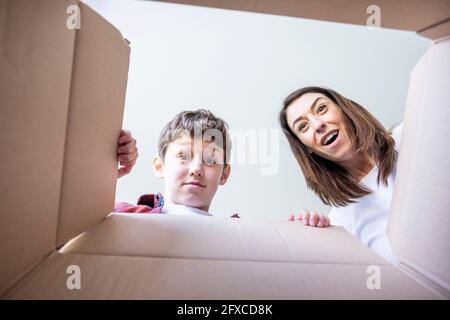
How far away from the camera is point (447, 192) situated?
36 centimetres

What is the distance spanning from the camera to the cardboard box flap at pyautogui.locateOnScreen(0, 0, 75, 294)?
0.93 ft

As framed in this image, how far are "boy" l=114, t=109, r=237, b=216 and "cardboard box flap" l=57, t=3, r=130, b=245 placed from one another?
328 mm

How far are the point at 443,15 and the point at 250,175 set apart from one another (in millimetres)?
1231

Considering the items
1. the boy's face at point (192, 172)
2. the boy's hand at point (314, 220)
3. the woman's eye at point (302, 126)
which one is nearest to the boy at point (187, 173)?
the boy's face at point (192, 172)

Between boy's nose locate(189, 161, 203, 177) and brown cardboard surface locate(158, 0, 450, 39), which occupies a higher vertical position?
brown cardboard surface locate(158, 0, 450, 39)

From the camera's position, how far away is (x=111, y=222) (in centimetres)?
52

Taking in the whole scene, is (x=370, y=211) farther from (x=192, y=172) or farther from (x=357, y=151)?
(x=192, y=172)

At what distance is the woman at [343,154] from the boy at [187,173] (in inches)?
10.6

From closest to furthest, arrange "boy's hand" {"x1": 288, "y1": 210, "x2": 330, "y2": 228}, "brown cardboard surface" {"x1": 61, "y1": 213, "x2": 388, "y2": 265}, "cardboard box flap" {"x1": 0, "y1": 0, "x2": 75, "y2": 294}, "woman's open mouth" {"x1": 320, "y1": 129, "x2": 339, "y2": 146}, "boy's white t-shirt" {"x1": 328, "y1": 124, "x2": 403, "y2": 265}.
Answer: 1. "cardboard box flap" {"x1": 0, "y1": 0, "x2": 75, "y2": 294}
2. "brown cardboard surface" {"x1": 61, "y1": 213, "x2": 388, "y2": 265}
3. "boy's hand" {"x1": 288, "y1": 210, "x2": 330, "y2": 228}
4. "boy's white t-shirt" {"x1": 328, "y1": 124, "x2": 403, "y2": 265}
5. "woman's open mouth" {"x1": 320, "y1": 129, "x2": 339, "y2": 146}

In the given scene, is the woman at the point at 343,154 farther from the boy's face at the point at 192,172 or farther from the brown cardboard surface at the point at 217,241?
the brown cardboard surface at the point at 217,241

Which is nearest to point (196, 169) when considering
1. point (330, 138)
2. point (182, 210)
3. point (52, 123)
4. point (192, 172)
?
point (192, 172)

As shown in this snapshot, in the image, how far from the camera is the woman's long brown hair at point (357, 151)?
101 centimetres

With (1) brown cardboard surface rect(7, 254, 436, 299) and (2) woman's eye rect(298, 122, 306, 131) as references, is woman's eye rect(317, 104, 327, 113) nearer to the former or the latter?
(2) woman's eye rect(298, 122, 306, 131)

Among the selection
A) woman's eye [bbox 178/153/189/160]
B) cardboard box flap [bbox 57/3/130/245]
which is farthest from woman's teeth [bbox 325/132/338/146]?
cardboard box flap [bbox 57/3/130/245]
